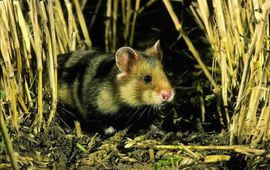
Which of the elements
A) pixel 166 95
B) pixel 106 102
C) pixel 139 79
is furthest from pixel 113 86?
pixel 166 95

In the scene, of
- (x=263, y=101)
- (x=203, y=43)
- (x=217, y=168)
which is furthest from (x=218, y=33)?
(x=203, y=43)

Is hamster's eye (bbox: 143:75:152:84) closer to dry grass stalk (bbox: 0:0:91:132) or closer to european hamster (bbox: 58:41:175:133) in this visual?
european hamster (bbox: 58:41:175:133)

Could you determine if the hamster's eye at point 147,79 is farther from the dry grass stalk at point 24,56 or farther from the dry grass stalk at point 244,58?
the dry grass stalk at point 24,56

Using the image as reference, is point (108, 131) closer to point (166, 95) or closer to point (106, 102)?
point (106, 102)

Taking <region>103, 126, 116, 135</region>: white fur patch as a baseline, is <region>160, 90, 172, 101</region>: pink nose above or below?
above

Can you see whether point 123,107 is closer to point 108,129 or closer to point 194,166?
point 108,129

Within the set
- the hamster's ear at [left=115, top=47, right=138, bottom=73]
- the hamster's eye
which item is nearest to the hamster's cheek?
the hamster's eye

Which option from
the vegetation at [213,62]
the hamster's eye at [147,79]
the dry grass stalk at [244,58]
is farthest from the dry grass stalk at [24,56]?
the dry grass stalk at [244,58]
